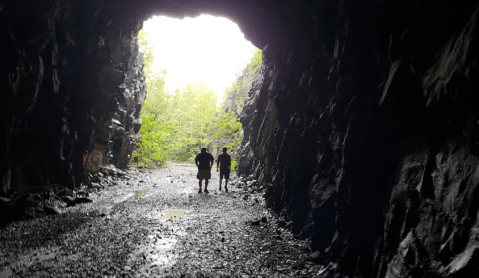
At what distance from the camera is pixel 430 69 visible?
3975mm

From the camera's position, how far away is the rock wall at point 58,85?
337 inches

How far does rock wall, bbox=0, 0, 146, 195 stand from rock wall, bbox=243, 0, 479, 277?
28.4 ft

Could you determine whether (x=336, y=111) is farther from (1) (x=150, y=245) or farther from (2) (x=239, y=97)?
(2) (x=239, y=97)

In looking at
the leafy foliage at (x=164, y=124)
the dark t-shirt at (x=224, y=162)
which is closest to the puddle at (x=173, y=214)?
the dark t-shirt at (x=224, y=162)

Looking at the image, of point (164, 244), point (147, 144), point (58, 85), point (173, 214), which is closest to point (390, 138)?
point (164, 244)

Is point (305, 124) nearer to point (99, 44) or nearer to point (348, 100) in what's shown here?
point (348, 100)

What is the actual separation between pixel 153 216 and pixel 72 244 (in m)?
3.15

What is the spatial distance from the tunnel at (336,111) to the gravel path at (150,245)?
1144 mm

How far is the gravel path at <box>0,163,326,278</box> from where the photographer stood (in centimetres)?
516

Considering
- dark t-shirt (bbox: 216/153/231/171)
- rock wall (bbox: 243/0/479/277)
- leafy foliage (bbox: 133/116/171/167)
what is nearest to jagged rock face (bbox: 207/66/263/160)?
leafy foliage (bbox: 133/116/171/167)

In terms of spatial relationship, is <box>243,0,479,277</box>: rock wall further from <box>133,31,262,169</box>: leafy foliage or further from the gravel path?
<box>133,31,262,169</box>: leafy foliage

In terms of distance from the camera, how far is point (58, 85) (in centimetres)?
1145

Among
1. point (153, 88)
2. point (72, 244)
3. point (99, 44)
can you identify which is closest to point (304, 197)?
point (72, 244)

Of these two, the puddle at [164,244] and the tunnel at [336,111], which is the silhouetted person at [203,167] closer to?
the tunnel at [336,111]
